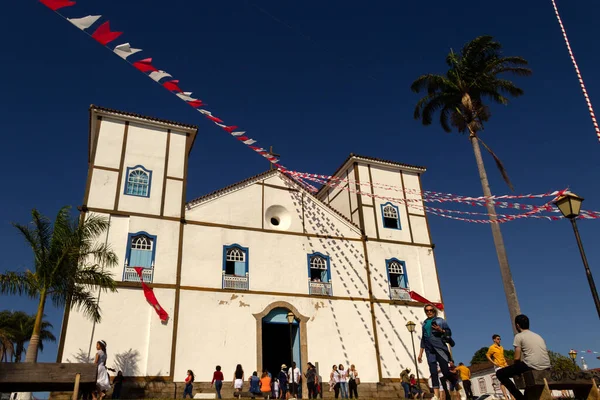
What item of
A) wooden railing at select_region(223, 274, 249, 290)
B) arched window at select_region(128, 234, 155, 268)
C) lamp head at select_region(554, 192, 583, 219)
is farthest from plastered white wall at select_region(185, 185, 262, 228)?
lamp head at select_region(554, 192, 583, 219)

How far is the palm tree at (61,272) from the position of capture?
15.8 m

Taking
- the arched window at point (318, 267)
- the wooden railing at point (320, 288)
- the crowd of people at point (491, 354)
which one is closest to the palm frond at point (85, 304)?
the wooden railing at point (320, 288)

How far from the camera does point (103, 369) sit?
9.57 m

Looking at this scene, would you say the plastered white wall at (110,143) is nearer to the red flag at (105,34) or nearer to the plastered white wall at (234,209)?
the plastered white wall at (234,209)

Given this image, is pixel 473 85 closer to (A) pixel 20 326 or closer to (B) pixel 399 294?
(B) pixel 399 294

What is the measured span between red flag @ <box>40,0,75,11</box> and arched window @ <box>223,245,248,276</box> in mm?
13784

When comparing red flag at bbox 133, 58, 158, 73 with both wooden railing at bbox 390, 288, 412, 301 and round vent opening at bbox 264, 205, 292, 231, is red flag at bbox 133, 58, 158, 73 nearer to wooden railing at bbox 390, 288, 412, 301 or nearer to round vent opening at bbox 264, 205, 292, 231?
round vent opening at bbox 264, 205, 292, 231

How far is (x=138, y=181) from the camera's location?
842 inches

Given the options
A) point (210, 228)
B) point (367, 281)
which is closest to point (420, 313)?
point (367, 281)

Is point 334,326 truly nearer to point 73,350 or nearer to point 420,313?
point 420,313

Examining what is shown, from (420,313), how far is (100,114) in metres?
18.3

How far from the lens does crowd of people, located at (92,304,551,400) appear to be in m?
6.71

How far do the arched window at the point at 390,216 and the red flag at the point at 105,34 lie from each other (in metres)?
18.6

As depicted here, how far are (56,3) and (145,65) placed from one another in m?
2.90
